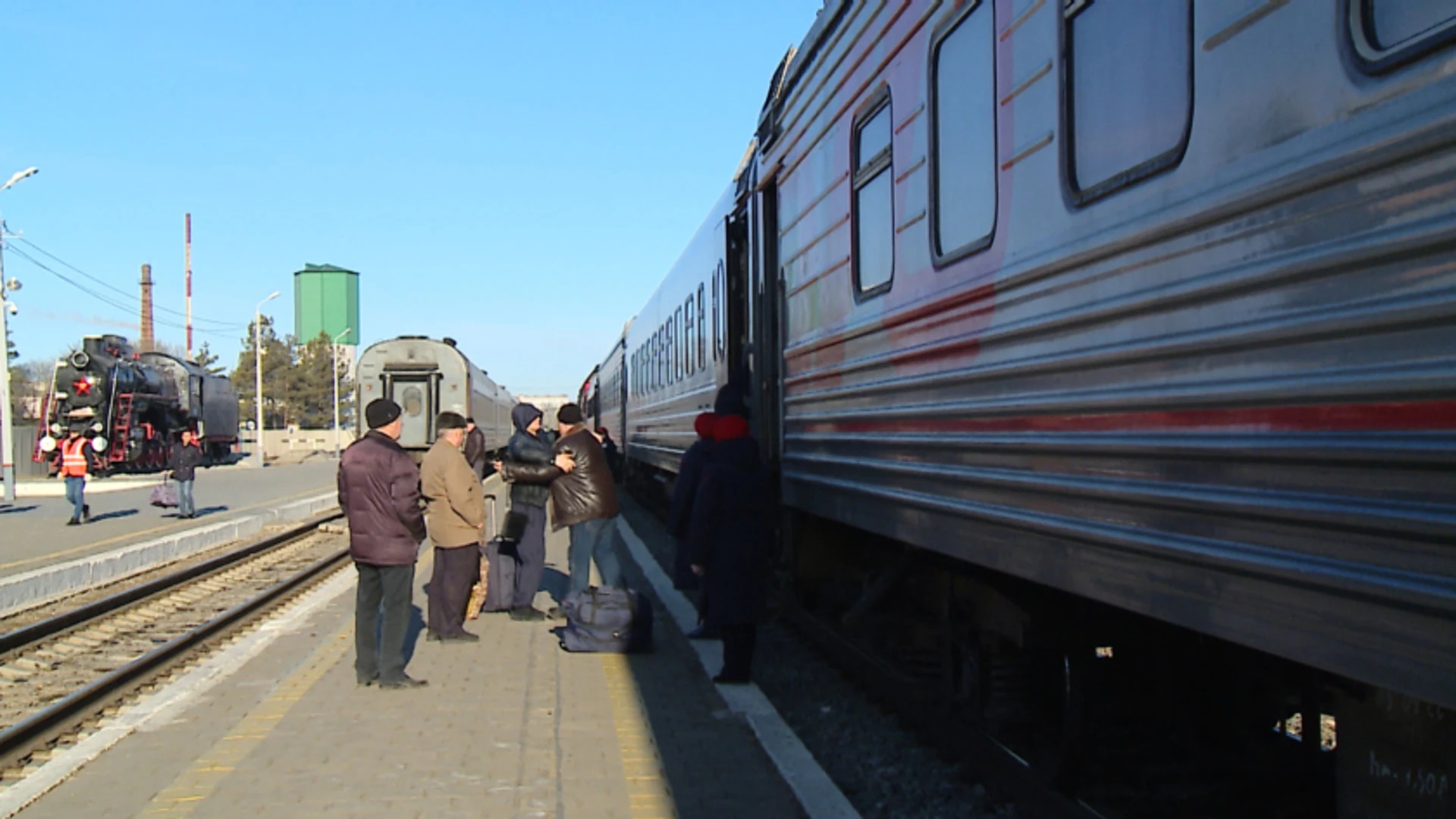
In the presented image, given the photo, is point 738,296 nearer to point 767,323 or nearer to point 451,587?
point 767,323

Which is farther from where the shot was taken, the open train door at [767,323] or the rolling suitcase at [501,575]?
the rolling suitcase at [501,575]

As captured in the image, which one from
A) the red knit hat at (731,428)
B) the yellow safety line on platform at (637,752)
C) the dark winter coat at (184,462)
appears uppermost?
the red knit hat at (731,428)

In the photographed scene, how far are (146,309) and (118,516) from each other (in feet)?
182

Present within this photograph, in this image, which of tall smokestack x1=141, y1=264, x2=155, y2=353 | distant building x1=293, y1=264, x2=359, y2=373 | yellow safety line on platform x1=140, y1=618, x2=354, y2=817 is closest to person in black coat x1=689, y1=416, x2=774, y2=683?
yellow safety line on platform x1=140, y1=618, x2=354, y2=817

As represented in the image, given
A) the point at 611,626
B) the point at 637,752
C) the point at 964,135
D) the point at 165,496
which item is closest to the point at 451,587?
the point at 611,626

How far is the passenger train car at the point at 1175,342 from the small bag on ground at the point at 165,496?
18968mm

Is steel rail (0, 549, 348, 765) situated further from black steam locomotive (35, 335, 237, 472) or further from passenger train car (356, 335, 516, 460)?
black steam locomotive (35, 335, 237, 472)

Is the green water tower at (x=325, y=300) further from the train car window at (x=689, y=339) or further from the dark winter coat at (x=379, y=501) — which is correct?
the dark winter coat at (x=379, y=501)

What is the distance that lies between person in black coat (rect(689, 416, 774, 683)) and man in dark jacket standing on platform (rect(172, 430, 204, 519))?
16439mm

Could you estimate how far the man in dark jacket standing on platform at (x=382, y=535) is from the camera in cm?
757

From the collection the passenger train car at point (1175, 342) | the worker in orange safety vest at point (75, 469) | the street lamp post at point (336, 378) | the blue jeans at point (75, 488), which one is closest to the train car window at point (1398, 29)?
the passenger train car at point (1175, 342)

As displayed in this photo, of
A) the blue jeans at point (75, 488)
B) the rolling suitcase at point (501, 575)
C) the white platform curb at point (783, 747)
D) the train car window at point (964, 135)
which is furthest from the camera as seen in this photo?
the blue jeans at point (75, 488)

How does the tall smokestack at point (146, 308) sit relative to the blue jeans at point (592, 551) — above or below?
above

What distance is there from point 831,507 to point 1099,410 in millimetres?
3432
